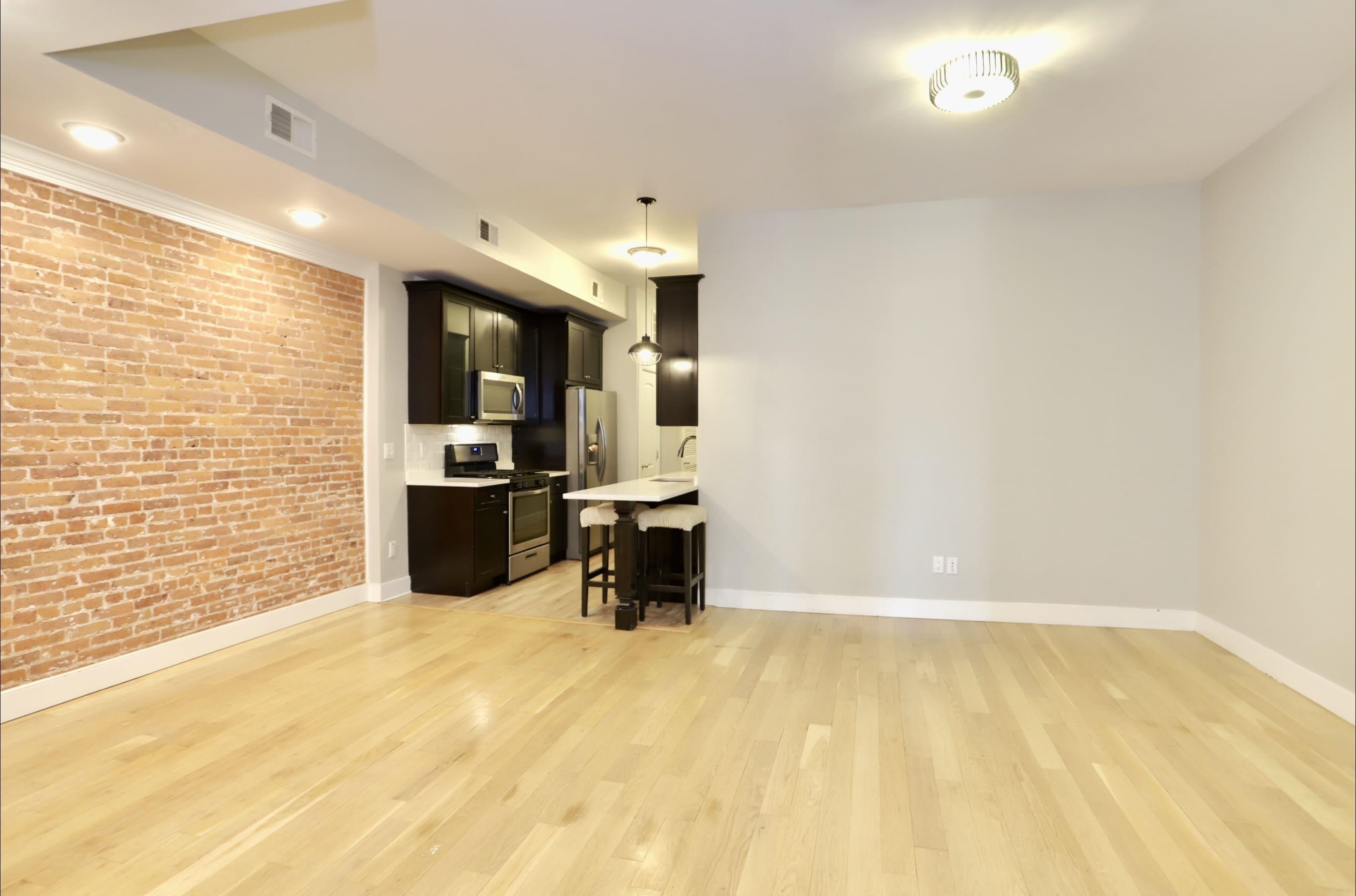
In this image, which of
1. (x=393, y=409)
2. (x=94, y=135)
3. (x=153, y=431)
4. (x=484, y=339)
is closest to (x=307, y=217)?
(x=94, y=135)

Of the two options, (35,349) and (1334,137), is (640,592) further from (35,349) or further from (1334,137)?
(1334,137)

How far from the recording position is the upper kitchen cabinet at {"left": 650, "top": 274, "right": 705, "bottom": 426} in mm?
4828

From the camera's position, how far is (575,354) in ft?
21.3

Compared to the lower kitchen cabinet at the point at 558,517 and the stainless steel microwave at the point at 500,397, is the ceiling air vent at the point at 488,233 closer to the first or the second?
the stainless steel microwave at the point at 500,397

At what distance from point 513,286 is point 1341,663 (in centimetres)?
528

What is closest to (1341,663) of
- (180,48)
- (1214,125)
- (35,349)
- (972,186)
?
(1214,125)

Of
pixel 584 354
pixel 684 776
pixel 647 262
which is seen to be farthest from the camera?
pixel 584 354

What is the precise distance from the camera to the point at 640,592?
430cm

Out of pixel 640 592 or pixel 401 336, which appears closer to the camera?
pixel 640 592

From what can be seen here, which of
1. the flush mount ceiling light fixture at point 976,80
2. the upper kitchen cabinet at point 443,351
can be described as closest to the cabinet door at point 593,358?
the upper kitchen cabinet at point 443,351

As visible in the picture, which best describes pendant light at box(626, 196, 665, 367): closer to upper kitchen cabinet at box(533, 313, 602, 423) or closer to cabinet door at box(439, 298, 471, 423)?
upper kitchen cabinet at box(533, 313, 602, 423)

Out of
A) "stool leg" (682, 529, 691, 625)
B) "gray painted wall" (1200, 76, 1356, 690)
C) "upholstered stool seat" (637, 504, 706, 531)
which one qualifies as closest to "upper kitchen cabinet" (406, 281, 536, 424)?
"upholstered stool seat" (637, 504, 706, 531)

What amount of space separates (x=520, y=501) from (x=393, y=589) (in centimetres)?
112

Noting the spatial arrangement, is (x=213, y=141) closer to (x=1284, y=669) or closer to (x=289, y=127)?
(x=289, y=127)
